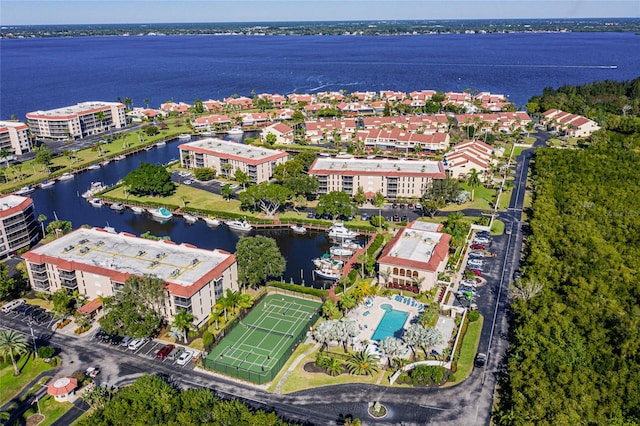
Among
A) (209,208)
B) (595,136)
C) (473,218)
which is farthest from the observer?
(595,136)

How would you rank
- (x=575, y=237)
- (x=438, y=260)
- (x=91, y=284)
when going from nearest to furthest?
(x=91, y=284) < (x=438, y=260) < (x=575, y=237)

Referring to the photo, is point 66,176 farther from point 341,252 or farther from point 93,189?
point 341,252

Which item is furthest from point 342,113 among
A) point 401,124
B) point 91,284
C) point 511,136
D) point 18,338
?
point 18,338

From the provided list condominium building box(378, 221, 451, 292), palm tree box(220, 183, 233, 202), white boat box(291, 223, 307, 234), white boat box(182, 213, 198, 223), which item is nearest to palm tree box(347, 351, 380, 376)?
condominium building box(378, 221, 451, 292)

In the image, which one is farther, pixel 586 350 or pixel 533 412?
pixel 586 350

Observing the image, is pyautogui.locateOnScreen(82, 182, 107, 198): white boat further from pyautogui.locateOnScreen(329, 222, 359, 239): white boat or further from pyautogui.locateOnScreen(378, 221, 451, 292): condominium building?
pyautogui.locateOnScreen(378, 221, 451, 292): condominium building

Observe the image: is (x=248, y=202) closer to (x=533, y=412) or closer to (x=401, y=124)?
(x=533, y=412)

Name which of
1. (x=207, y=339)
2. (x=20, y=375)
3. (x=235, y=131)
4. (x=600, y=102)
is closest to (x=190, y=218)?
(x=207, y=339)
